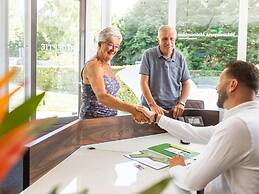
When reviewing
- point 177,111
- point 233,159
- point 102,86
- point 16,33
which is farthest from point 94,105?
point 16,33

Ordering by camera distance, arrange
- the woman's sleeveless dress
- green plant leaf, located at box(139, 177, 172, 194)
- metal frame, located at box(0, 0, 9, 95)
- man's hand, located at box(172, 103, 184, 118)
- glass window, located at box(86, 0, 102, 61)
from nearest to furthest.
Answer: green plant leaf, located at box(139, 177, 172, 194) < the woman's sleeveless dress < man's hand, located at box(172, 103, 184, 118) < metal frame, located at box(0, 0, 9, 95) < glass window, located at box(86, 0, 102, 61)

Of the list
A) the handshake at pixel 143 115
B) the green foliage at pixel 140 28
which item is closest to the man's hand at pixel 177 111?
the handshake at pixel 143 115

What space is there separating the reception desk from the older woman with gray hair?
12 cm

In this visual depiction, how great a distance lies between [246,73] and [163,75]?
1720 millimetres

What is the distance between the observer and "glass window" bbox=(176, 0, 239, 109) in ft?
19.3

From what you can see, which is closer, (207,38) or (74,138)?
(74,138)

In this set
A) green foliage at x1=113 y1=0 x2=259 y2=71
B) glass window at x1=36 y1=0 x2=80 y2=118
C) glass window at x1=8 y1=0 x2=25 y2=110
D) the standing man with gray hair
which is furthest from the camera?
green foliage at x1=113 y1=0 x2=259 y2=71

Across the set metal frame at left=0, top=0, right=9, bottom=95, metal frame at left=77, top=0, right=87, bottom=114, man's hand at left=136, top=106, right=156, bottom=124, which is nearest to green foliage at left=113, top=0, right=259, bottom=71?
metal frame at left=77, top=0, right=87, bottom=114

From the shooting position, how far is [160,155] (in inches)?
92.6

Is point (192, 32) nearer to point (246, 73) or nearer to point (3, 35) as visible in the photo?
point (3, 35)

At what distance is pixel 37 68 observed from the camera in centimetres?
500

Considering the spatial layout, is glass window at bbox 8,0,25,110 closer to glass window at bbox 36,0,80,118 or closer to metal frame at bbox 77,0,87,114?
glass window at bbox 36,0,80,118

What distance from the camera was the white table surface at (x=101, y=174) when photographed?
175 cm

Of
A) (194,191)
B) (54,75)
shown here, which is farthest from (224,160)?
(54,75)
